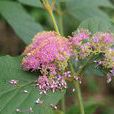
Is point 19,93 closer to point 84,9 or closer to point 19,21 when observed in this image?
point 19,21

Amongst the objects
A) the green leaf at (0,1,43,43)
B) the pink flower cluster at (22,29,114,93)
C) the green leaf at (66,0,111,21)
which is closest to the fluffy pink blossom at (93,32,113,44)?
the pink flower cluster at (22,29,114,93)

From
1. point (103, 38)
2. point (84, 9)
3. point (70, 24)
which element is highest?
point (103, 38)

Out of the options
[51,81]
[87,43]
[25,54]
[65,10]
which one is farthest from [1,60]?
[65,10]

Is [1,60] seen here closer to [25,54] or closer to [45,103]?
[25,54]

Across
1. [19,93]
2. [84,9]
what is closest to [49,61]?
[19,93]

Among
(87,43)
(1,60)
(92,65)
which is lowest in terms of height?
(92,65)

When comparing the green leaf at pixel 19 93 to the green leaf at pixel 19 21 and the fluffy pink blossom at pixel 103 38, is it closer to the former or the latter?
the fluffy pink blossom at pixel 103 38

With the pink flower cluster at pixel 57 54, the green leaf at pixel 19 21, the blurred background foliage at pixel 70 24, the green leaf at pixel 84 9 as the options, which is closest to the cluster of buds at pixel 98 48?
the pink flower cluster at pixel 57 54

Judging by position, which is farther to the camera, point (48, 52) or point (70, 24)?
point (70, 24)
